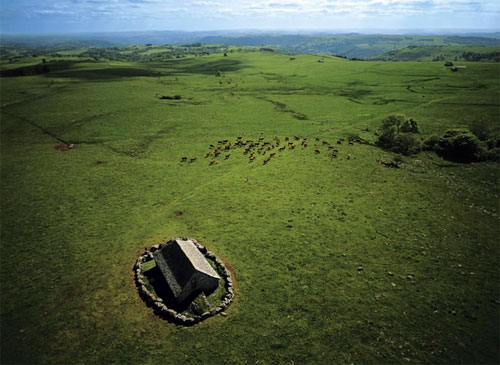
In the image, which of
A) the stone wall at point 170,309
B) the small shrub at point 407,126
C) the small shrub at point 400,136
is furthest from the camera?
the small shrub at point 407,126

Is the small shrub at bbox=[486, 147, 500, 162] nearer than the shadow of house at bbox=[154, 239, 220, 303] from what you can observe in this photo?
No

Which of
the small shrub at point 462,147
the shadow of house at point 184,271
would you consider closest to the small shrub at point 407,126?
the small shrub at point 462,147

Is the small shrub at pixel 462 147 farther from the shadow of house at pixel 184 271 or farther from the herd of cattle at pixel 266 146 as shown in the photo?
the shadow of house at pixel 184 271

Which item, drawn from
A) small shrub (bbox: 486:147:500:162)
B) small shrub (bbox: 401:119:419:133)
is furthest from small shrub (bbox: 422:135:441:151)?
small shrub (bbox: 486:147:500:162)

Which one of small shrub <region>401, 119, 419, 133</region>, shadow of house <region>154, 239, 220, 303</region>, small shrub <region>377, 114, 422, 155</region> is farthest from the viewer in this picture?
small shrub <region>401, 119, 419, 133</region>

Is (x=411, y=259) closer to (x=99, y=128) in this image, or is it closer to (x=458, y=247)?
(x=458, y=247)

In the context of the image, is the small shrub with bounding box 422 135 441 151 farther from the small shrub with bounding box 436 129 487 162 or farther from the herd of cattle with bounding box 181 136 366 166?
the herd of cattle with bounding box 181 136 366 166
